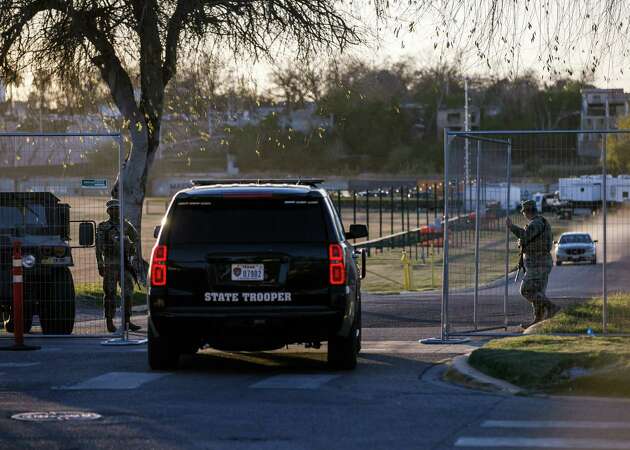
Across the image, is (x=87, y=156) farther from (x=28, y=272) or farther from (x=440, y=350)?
(x=440, y=350)

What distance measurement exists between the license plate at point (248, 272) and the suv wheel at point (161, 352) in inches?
39.7

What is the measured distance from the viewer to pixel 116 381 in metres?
13.2

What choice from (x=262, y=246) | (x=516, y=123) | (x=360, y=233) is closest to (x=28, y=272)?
(x=360, y=233)

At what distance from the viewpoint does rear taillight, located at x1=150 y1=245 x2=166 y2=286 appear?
13.4 m

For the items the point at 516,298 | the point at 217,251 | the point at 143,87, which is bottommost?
the point at 516,298

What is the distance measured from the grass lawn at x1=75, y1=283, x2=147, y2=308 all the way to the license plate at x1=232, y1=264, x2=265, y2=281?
14408 mm

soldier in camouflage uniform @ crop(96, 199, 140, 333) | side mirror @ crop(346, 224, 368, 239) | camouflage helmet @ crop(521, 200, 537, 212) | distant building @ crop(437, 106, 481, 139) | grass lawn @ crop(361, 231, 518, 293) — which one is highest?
distant building @ crop(437, 106, 481, 139)

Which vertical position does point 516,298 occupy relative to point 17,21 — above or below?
below

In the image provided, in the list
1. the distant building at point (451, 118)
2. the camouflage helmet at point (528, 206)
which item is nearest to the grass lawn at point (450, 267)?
the camouflage helmet at point (528, 206)

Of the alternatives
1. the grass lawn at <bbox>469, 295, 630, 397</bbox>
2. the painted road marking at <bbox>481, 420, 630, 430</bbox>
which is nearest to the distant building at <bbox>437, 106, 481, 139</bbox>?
the grass lawn at <bbox>469, 295, 630, 397</bbox>

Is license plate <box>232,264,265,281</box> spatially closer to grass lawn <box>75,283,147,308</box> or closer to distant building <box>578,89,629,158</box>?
distant building <box>578,89,629,158</box>

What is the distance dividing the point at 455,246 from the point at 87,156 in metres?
7.68

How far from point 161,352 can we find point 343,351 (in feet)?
5.90

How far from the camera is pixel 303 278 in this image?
13.4m
